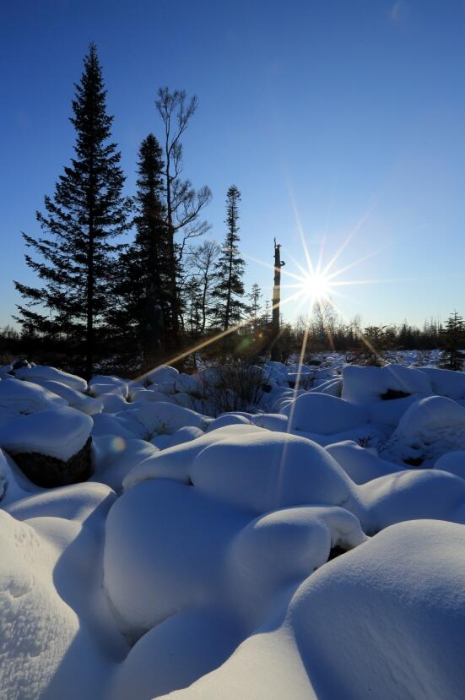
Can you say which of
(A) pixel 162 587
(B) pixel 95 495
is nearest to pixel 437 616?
(A) pixel 162 587

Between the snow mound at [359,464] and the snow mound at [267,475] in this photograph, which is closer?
the snow mound at [267,475]

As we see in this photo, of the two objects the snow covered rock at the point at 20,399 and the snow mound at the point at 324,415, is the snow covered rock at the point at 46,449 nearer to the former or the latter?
the snow covered rock at the point at 20,399

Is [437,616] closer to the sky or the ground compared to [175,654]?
closer to the sky

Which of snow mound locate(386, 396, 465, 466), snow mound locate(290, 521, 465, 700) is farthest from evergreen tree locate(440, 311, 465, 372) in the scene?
snow mound locate(290, 521, 465, 700)

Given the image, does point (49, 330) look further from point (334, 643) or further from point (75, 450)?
point (334, 643)

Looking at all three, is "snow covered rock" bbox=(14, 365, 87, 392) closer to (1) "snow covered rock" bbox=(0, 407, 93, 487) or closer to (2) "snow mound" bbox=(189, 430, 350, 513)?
(1) "snow covered rock" bbox=(0, 407, 93, 487)

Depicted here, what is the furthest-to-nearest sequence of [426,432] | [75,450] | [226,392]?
[226,392] → [426,432] → [75,450]

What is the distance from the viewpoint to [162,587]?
149cm

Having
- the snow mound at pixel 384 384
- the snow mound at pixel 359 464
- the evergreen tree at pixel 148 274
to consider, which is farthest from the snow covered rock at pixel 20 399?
the evergreen tree at pixel 148 274

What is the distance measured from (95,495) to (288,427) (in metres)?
2.62

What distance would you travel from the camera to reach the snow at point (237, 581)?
36.2 inches

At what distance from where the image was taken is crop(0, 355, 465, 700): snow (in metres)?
0.92

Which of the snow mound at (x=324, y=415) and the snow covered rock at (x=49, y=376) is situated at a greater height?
the snow covered rock at (x=49, y=376)

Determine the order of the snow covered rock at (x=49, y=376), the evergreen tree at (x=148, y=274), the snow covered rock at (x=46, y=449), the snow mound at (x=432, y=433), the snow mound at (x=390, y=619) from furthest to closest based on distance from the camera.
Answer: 1. the evergreen tree at (x=148, y=274)
2. the snow covered rock at (x=49, y=376)
3. the snow mound at (x=432, y=433)
4. the snow covered rock at (x=46, y=449)
5. the snow mound at (x=390, y=619)
